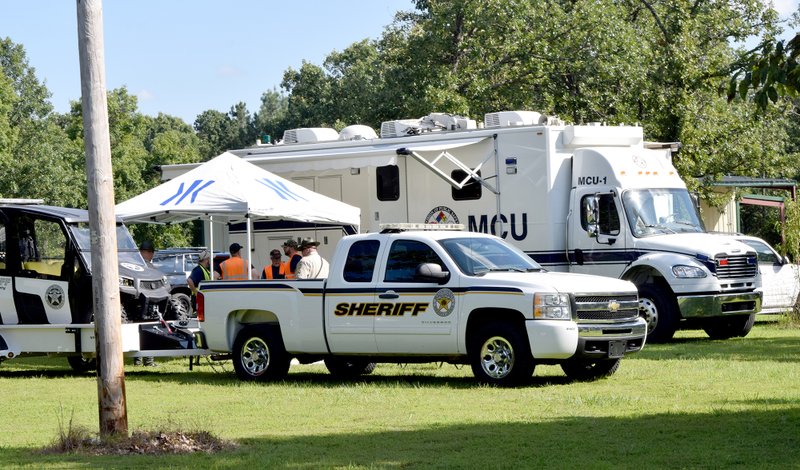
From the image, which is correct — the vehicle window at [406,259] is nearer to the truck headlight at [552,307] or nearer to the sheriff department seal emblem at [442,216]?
the truck headlight at [552,307]

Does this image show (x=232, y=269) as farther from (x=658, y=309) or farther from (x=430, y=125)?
(x=658, y=309)

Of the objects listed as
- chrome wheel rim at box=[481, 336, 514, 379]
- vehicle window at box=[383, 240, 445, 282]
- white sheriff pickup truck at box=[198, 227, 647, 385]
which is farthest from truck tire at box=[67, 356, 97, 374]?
chrome wheel rim at box=[481, 336, 514, 379]

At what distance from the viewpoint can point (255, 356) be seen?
15891mm

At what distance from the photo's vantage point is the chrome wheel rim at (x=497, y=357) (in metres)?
14.1

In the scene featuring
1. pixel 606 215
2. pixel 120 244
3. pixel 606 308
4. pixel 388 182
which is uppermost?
pixel 388 182

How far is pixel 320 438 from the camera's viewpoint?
415 inches

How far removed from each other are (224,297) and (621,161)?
292 inches

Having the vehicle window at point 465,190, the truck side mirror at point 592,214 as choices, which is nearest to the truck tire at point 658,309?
the truck side mirror at point 592,214

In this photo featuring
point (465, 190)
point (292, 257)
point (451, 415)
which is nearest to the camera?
point (451, 415)

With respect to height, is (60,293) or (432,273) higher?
(432,273)

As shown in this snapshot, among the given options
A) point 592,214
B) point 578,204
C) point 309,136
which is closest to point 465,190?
point 578,204

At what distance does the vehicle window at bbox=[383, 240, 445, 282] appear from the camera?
1479cm

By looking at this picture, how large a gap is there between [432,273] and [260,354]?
281 centimetres

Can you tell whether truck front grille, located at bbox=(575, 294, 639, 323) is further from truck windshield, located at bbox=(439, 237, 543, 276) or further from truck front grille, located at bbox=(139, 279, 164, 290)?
truck front grille, located at bbox=(139, 279, 164, 290)
